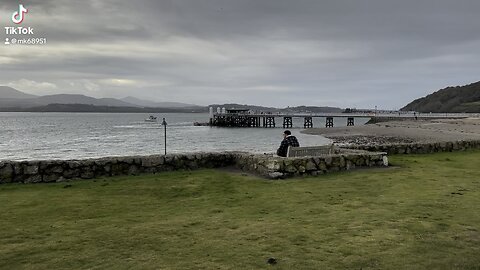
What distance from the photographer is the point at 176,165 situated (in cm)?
1220

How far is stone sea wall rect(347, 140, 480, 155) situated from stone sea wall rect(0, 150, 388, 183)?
9.15 ft

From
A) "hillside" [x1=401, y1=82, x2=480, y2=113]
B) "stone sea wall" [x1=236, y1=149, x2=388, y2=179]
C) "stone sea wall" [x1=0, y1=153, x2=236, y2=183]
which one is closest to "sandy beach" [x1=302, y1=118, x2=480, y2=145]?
"stone sea wall" [x1=236, y1=149, x2=388, y2=179]

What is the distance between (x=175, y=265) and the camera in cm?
478

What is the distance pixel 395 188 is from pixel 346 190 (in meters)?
1.15

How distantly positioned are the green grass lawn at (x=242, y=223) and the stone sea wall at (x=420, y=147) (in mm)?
4857

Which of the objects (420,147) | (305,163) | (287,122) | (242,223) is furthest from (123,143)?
(287,122)

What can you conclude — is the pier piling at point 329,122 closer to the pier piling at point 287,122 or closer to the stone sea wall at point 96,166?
the pier piling at point 287,122

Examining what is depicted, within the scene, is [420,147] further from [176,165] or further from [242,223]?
[242,223]

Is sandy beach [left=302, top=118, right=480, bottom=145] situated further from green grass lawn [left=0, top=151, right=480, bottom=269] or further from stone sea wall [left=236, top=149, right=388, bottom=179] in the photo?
green grass lawn [left=0, top=151, right=480, bottom=269]

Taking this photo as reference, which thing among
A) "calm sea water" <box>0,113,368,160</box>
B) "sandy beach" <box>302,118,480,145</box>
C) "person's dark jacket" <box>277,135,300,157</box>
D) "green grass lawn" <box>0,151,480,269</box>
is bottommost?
"calm sea water" <box>0,113,368,160</box>

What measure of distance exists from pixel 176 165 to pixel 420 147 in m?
10.1

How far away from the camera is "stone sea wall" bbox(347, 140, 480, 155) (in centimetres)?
1580

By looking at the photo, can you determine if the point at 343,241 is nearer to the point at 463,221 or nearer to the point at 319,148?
the point at 463,221

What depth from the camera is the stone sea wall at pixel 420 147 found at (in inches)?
622
